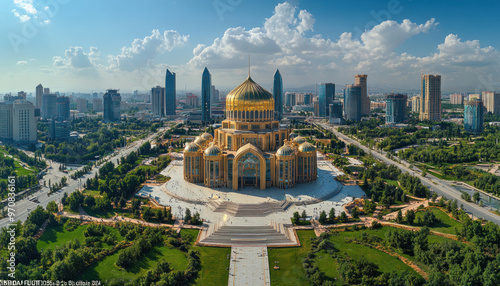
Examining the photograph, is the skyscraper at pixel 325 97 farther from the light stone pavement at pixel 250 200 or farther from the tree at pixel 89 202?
the tree at pixel 89 202

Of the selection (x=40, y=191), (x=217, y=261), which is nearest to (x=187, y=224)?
(x=217, y=261)

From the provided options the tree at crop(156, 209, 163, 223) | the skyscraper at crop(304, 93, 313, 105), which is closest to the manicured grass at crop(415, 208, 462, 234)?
the tree at crop(156, 209, 163, 223)

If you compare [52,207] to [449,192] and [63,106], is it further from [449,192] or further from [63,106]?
[63,106]

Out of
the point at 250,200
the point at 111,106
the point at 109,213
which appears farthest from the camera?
the point at 111,106

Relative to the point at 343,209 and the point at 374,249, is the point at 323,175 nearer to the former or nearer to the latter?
the point at 343,209

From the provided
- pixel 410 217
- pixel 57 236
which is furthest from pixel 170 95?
pixel 410 217

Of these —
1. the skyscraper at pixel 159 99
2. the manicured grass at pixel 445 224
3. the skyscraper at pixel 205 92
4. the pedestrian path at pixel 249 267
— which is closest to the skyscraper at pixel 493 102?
the skyscraper at pixel 205 92

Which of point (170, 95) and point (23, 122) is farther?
point (170, 95)
